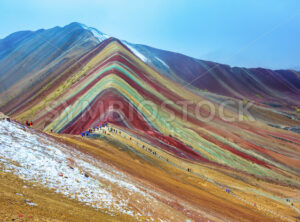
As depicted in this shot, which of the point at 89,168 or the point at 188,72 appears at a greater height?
the point at 188,72

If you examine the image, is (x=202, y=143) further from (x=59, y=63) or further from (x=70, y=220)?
(x=59, y=63)

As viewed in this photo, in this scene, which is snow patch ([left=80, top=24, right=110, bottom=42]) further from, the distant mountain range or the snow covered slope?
the snow covered slope

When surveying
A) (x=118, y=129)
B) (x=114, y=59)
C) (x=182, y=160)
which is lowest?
(x=182, y=160)

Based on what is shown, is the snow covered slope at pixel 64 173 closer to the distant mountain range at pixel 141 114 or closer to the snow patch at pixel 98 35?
the distant mountain range at pixel 141 114

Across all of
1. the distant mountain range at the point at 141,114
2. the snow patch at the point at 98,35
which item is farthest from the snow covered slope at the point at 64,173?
the snow patch at the point at 98,35

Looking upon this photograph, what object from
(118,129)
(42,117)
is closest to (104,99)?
(118,129)

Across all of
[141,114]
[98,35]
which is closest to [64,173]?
[141,114]

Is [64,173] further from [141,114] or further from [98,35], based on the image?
[98,35]

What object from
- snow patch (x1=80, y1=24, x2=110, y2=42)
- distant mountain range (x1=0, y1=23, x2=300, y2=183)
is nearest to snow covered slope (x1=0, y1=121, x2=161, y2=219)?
distant mountain range (x1=0, y1=23, x2=300, y2=183)

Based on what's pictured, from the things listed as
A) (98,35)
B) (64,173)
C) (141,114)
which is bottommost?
(64,173)

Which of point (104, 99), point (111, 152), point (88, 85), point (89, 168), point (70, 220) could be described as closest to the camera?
point (70, 220)

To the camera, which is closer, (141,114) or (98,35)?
(141,114)
